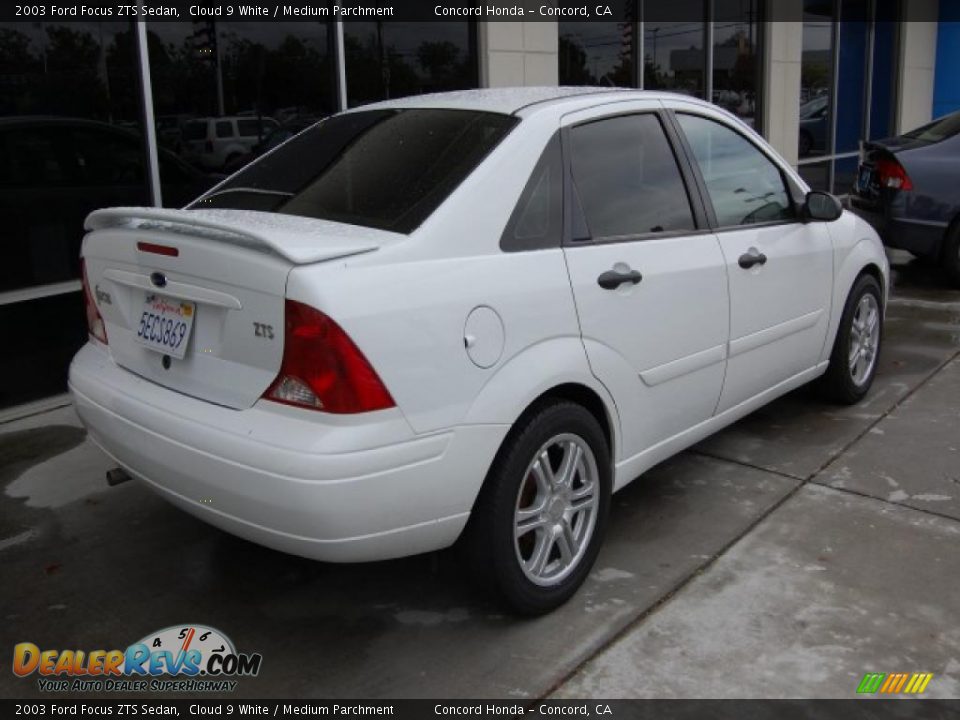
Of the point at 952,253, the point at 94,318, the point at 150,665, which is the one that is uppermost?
the point at 94,318

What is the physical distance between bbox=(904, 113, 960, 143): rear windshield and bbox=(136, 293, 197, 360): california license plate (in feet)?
24.4

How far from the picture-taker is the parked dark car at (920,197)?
8039mm

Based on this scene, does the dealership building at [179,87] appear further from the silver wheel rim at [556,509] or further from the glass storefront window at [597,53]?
the silver wheel rim at [556,509]

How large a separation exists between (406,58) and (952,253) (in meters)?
4.90

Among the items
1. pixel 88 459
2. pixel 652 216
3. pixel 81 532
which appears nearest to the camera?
pixel 652 216

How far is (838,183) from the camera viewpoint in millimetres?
13750

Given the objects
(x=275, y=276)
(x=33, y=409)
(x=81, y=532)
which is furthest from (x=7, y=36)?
(x=275, y=276)

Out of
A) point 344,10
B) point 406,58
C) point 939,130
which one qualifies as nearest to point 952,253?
point 939,130

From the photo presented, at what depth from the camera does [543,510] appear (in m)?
3.15

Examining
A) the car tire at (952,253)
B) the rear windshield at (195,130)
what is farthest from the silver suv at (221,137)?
the car tire at (952,253)

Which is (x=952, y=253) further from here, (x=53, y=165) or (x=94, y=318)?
(x=94, y=318)

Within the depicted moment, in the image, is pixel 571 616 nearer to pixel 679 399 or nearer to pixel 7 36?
pixel 679 399

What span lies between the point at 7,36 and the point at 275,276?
3.75 metres

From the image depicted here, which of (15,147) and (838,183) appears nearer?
(15,147)
